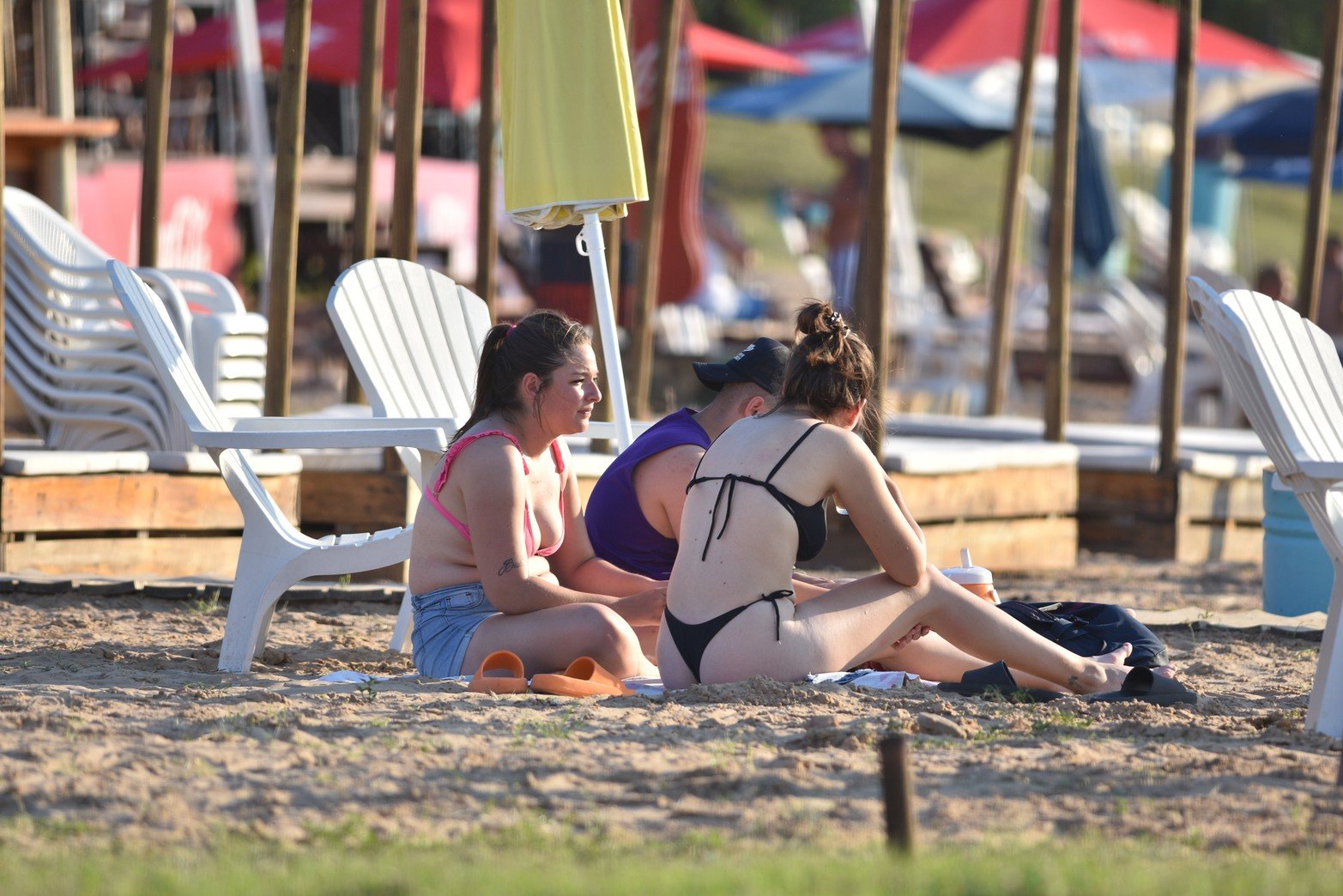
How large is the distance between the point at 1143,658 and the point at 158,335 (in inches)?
101

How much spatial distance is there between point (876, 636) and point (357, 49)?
950 centimetres

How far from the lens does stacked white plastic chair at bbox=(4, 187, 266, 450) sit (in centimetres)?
612

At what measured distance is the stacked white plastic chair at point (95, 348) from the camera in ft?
20.1

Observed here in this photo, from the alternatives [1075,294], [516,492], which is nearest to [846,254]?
[1075,294]

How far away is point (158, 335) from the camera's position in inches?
168

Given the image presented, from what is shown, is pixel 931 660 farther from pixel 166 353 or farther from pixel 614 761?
pixel 166 353

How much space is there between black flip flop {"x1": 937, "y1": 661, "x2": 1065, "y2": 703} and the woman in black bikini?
47 mm

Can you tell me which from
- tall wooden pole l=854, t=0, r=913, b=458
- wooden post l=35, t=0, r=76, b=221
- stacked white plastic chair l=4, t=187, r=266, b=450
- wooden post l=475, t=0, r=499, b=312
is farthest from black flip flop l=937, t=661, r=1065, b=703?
wooden post l=35, t=0, r=76, b=221

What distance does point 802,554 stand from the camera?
12.5 feet

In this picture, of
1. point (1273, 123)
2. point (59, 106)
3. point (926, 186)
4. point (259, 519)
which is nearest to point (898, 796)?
point (259, 519)

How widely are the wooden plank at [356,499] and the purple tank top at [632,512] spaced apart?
1.72 m

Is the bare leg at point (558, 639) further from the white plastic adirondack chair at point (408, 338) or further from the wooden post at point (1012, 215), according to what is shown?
the wooden post at point (1012, 215)

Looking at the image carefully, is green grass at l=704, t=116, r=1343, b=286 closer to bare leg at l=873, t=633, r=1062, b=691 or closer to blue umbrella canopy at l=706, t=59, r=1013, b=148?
blue umbrella canopy at l=706, t=59, r=1013, b=148

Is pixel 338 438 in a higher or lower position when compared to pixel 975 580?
higher
